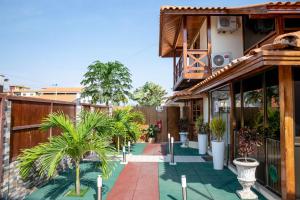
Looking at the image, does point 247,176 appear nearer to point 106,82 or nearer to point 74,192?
point 74,192

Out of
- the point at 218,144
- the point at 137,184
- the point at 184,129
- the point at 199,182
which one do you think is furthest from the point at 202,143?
the point at 137,184

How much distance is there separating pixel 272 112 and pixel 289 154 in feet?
4.17

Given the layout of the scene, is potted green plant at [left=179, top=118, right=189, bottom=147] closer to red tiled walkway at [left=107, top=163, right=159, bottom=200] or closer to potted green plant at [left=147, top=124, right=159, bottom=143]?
potted green plant at [left=147, top=124, right=159, bottom=143]

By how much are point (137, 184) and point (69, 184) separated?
1.81 metres

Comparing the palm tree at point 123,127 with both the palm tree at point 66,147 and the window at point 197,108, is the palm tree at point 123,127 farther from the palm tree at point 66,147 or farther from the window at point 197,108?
the palm tree at point 66,147

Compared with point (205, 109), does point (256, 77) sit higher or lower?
higher

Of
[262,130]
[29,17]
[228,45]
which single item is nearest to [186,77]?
[228,45]

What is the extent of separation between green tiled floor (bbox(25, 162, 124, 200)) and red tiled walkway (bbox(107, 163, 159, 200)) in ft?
0.70

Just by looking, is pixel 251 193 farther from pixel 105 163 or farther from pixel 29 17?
pixel 29 17

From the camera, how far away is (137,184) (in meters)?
6.91

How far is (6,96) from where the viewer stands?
4.98m

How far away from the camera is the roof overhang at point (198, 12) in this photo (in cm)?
743

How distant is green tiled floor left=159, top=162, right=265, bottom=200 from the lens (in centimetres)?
593

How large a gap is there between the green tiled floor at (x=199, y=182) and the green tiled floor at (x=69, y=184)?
1.42 meters
